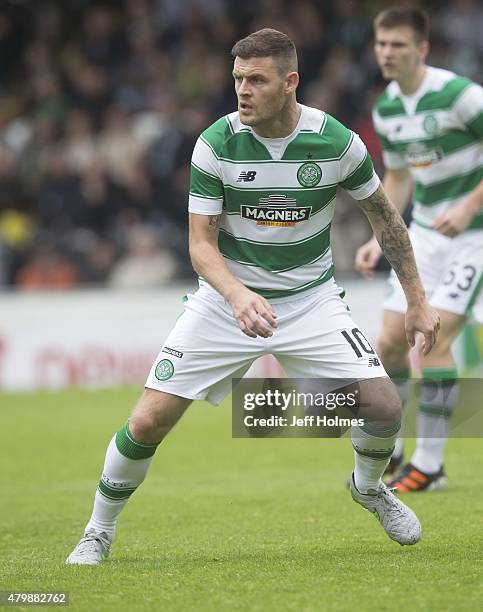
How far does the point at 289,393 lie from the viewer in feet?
24.0

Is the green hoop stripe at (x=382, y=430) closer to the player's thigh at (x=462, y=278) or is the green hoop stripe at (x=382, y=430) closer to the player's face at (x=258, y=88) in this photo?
the player's face at (x=258, y=88)

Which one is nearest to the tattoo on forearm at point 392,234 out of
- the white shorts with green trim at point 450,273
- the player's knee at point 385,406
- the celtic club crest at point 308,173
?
the celtic club crest at point 308,173

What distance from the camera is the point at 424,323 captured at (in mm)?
5934

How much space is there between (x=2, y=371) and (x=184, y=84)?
6.01m

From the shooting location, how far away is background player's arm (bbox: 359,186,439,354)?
595 centimetres

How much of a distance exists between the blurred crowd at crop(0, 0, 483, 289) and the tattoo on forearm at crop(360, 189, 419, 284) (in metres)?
9.91

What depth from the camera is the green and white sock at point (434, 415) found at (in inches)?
318

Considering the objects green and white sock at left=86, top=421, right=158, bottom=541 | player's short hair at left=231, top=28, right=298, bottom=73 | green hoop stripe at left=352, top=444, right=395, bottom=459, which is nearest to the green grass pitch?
green and white sock at left=86, top=421, right=158, bottom=541

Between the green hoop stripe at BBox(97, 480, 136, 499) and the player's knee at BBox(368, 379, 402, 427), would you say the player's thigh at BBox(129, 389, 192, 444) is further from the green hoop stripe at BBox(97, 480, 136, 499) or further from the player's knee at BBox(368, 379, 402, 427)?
the player's knee at BBox(368, 379, 402, 427)

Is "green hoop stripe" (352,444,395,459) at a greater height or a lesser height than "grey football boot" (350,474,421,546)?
greater

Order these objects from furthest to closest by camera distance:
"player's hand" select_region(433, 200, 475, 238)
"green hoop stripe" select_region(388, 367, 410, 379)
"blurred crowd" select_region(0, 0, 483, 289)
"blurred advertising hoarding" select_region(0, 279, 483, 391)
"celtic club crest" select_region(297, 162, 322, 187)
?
1. "blurred crowd" select_region(0, 0, 483, 289)
2. "blurred advertising hoarding" select_region(0, 279, 483, 391)
3. "green hoop stripe" select_region(388, 367, 410, 379)
4. "player's hand" select_region(433, 200, 475, 238)
5. "celtic club crest" select_region(297, 162, 322, 187)

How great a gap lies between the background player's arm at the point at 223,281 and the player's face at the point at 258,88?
520 millimetres

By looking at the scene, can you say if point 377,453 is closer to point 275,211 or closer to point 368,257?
point 275,211

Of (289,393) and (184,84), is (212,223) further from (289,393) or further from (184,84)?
(184,84)
